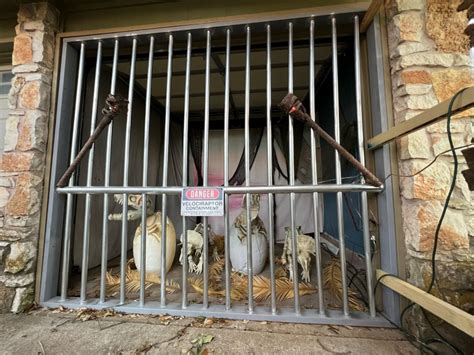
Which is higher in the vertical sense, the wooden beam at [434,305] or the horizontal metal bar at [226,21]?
the horizontal metal bar at [226,21]

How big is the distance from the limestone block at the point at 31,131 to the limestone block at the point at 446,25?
8.02 ft

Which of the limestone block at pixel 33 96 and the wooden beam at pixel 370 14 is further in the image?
the limestone block at pixel 33 96

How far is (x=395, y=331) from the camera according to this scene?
1211 mm

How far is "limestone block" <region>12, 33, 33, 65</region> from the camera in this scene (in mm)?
1565

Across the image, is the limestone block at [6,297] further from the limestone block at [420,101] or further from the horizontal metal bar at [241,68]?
the limestone block at [420,101]

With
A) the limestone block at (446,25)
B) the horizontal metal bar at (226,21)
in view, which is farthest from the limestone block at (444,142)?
the horizontal metal bar at (226,21)

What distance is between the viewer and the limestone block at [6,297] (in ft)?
4.64

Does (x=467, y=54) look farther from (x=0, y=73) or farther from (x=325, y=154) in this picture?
(x=0, y=73)

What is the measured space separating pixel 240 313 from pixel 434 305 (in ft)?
3.03

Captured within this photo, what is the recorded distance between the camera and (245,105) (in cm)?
153

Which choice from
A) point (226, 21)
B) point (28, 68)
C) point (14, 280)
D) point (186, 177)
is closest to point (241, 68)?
point (226, 21)

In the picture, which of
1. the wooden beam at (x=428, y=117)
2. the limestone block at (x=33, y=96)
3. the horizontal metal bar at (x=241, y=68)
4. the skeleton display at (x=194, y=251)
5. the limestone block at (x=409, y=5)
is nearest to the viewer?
the wooden beam at (x=428, y=117)

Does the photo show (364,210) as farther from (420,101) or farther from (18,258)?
(18,258)

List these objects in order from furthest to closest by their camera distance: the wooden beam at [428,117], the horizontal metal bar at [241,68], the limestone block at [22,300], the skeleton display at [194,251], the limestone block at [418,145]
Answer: the horizontal metal bar at [241,68], the skeleton display at [194,251], the limestone block at [22,300], the limestone block at [418,145], the wooden beam at [428,117]
